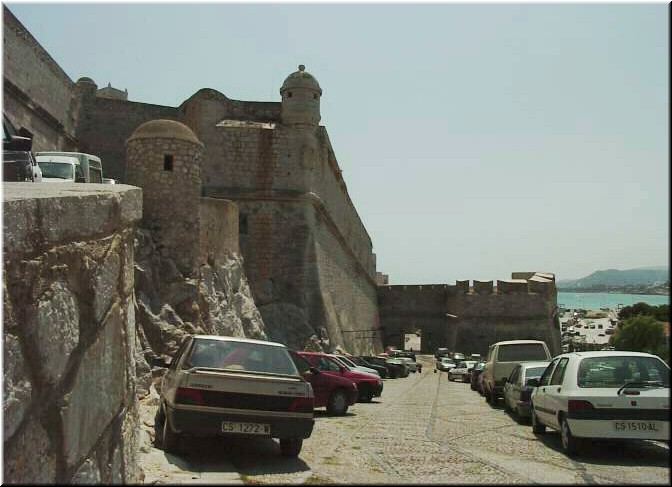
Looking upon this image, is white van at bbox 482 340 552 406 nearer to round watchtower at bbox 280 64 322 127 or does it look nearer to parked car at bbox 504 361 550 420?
parked car at bbox 504 361 550 420

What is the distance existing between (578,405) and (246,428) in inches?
143

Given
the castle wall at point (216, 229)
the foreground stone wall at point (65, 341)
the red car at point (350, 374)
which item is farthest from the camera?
the castle wall at point (216, 229)

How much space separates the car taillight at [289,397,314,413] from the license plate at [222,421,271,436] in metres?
0.31

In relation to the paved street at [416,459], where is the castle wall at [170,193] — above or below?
above

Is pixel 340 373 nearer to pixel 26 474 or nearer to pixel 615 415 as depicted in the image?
pixel 615 415

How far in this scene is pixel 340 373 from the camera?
1405 centimetres

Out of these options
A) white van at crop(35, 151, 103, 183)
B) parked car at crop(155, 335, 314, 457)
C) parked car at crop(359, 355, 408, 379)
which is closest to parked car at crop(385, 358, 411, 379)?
parked car at crop(359, 355, 408, 379)

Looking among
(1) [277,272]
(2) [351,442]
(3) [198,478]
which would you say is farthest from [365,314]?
(3) [198,478]

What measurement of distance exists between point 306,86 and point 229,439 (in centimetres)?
2011

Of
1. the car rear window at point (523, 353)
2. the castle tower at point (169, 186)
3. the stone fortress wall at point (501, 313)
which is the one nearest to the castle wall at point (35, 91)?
the castle tower at point (169, 186)

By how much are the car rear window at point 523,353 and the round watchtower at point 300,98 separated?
48.3ft

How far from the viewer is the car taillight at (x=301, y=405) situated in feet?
21.9

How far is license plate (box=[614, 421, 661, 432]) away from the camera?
670 cm

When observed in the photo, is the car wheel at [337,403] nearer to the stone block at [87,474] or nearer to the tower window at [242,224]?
the stone block at [87,474]
